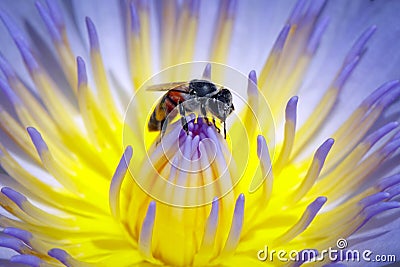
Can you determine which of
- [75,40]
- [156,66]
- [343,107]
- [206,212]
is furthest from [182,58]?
[206,212]

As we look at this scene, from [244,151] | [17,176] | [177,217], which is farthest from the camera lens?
[244,151]

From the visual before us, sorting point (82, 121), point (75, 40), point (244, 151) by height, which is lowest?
point (244, 151)

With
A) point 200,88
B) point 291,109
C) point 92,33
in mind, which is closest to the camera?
point 200,88

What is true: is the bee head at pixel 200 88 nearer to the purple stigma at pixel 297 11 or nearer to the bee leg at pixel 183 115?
the bee leg at pixel 183 115

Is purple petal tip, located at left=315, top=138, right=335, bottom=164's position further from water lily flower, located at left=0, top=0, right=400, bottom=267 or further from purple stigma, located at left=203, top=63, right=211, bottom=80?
purple stigma, located at left=203, top=63, right=211, bottom=80

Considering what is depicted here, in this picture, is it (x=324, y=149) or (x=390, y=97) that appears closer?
(x=324, y=149)

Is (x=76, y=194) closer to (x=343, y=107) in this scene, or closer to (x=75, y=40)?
(x=75, y=40)

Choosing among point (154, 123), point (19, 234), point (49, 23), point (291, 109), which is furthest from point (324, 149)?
point (49, 23)

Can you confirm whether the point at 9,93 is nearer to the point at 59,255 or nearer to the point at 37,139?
the point at 37,139

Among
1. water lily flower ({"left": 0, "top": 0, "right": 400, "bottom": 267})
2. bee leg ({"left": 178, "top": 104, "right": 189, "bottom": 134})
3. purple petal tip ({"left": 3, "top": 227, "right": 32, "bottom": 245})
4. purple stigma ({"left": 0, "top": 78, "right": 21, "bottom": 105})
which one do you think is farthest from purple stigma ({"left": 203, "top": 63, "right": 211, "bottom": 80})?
purple petal tip ({"left": 3, "top": 227, "right": 32, "bottom": 245})
